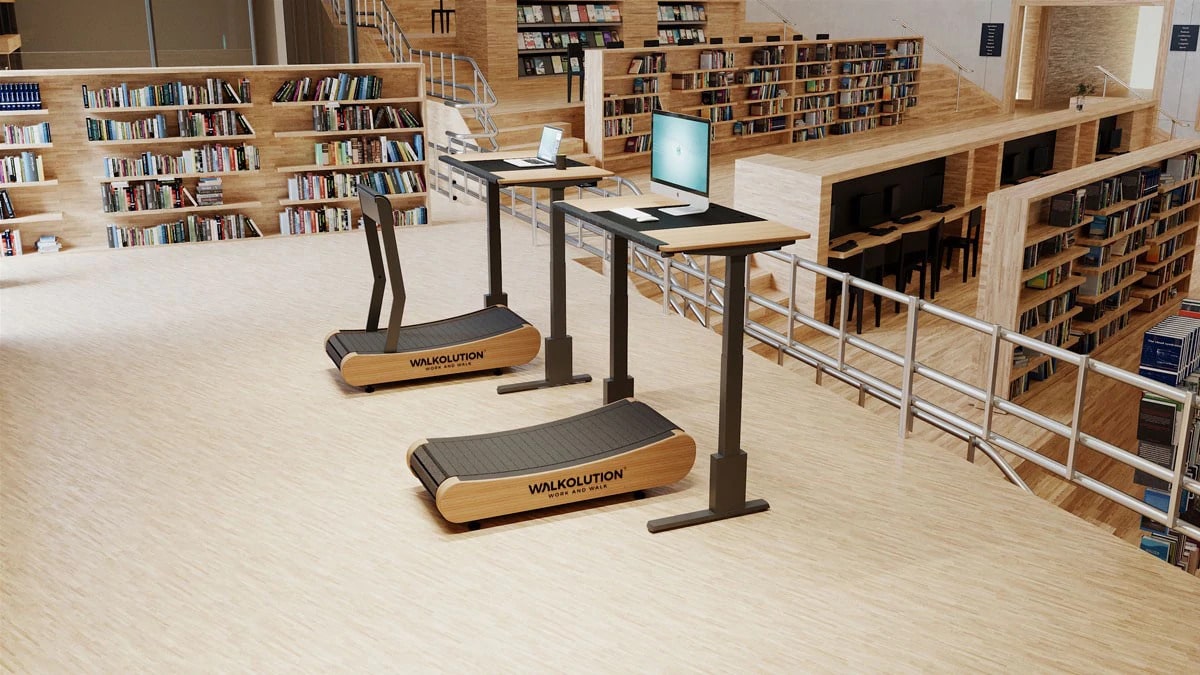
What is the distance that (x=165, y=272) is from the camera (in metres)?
8.11

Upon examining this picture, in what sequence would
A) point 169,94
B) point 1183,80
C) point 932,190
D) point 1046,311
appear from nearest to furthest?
point 169,94, point 1046,311, point 932,190, point 1183,80

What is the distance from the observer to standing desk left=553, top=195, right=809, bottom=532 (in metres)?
3.91

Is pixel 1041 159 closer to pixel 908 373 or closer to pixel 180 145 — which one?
pixel 908 373

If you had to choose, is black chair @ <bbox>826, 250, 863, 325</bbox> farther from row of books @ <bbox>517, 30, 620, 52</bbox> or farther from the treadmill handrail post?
row of books @ <bbox>517, 30, 620, 52</bbox>

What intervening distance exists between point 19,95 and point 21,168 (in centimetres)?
58

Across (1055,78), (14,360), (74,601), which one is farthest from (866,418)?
(1055,78)

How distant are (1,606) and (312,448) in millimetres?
1546

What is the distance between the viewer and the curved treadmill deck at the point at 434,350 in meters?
5.51

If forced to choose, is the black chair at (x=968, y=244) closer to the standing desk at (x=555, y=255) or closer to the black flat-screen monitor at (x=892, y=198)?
the black flat-screen monitor at (x=892, y=198)

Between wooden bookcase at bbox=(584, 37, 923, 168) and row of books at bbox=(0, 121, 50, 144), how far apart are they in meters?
6.26

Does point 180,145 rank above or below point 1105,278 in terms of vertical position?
above

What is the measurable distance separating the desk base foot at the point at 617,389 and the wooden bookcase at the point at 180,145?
5.03 metres

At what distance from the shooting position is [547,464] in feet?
13.9

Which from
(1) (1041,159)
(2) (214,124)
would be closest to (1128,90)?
(1) (1041,159)
